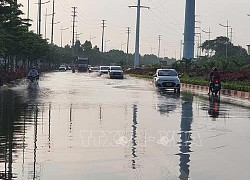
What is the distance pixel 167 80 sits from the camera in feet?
126

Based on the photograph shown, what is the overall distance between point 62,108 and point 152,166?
37.9 feet

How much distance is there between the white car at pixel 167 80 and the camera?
123ft

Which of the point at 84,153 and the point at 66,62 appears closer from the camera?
the point at 84,153

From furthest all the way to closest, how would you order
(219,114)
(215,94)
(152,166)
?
(215,94) < (219,114) < (152,166)

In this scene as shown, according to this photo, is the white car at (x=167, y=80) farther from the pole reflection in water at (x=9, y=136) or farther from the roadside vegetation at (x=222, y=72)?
the pole reflection in water at (x=9, y=136)

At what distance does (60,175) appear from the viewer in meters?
8.37

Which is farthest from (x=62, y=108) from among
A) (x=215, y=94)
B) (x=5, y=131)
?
(x=215, y=94)

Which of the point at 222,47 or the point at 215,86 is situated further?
the point at 222,47

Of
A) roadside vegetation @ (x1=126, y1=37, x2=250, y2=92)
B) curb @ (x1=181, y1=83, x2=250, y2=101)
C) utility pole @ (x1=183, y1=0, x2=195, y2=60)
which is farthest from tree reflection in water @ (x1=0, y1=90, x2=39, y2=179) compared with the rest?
utility pole @ (x1=183, y1=0, x2=195, y2=60)

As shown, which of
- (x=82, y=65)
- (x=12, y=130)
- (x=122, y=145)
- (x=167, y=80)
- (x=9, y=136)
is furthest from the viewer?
(x=82, y=65)

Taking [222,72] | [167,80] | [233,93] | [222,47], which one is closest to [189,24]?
[222,72]

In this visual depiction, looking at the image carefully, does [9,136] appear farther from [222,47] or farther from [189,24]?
[222,47]

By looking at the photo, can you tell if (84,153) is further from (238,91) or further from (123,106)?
(238,91)

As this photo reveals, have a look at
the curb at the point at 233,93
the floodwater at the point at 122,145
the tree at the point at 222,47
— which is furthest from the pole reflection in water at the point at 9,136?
the tree at the point at 222,47
